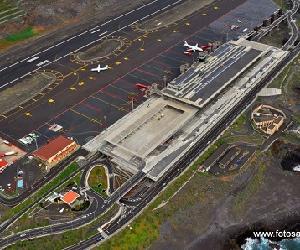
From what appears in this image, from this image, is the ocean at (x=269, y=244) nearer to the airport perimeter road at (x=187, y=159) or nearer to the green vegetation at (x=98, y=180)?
the airport perimeter road at (x=187, y=159)

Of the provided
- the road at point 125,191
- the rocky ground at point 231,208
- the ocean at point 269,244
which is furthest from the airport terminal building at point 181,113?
the ocean at point 269,244

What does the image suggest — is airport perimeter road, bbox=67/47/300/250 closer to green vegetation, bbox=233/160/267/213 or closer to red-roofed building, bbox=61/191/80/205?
red-roofed building, bbox=61/191/80/205

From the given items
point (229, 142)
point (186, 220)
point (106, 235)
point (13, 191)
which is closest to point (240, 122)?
point (229, 142)

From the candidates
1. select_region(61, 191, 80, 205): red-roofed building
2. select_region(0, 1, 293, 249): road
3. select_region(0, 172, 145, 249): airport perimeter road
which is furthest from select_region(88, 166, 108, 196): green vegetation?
select_region(61, 191, 80, 205): red-roofed building

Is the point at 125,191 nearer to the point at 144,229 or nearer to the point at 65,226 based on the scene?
the point at 144,229

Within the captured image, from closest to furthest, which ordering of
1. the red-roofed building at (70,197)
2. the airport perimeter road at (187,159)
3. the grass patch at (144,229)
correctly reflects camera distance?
the grass patch at (144,229) < the airport perimeter road at (187,159) < the red-roofed building at (70,197)

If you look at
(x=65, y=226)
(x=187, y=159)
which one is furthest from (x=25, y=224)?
(x=187, y=159)
